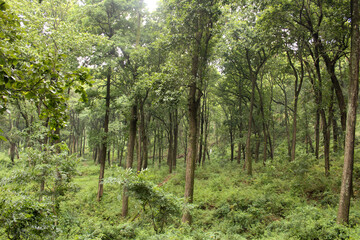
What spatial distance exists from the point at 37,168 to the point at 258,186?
11918 millimetres

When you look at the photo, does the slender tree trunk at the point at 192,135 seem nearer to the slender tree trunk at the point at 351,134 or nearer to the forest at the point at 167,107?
the forest at the point at 167,107

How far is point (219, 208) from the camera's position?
11.0 m

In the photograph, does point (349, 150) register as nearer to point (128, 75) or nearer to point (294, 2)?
point (294, 2)

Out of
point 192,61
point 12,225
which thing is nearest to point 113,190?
point 192,61

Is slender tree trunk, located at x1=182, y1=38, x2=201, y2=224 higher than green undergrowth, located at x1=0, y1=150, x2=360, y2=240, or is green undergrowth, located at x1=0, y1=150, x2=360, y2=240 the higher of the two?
slender tree trunk, located at x1=182, y1=38, x2=201, y2=224

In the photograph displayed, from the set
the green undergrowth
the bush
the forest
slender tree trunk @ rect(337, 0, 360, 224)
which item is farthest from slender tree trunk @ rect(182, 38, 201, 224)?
the bush

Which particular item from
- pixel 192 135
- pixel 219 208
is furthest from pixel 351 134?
pixel 219 208

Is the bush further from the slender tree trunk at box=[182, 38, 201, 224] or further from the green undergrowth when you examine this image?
the slender tree trunk at box=[182, 38, 201, 224]

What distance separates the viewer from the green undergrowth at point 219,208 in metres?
5.89

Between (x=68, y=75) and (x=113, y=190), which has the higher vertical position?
(x=68, y=75)

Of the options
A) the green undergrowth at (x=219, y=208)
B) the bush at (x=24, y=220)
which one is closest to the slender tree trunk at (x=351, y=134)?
the green undergrowth at (x=219, y=208)

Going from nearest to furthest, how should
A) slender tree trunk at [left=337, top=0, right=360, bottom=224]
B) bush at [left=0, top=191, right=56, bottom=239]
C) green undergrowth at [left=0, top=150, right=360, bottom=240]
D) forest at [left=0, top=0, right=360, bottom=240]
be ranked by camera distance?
bush at [left=0, top=191, right=56, bottom=239] < forest at [left=0, top=0, right=360, bottom=240] < green undergrowth at [left=0, top=150, right=360, bottom=240] < slender tree trunk at [left=337, top=0, right=360, bottom=224]

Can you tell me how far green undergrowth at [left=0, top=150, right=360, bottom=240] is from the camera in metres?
5.89

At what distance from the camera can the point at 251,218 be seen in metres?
9.38
